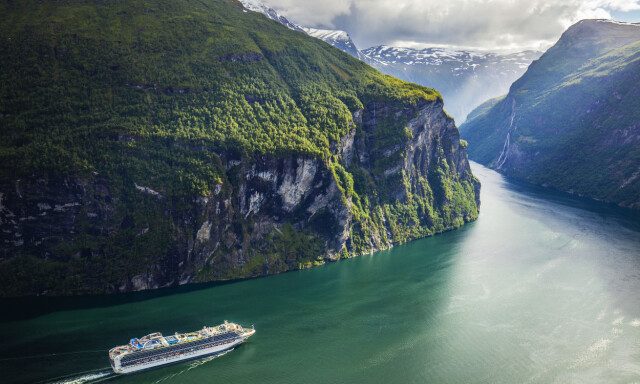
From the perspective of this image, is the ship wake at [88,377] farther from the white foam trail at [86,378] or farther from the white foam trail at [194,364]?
the white foam trail at [194,364]

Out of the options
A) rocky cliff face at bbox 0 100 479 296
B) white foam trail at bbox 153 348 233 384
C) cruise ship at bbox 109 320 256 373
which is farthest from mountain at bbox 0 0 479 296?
white foam trail at bbox 153 348 233 384

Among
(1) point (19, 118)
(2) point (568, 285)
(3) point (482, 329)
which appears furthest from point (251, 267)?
(2) point (568, 285)

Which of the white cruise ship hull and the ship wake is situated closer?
the ship wake

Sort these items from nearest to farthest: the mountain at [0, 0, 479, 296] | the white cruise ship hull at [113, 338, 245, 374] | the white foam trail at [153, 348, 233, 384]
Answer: the white cruise ship hull at [113, 338, 245, 374] → the white foam trail at [153, 348, 233, 384] → the mountain at [0, 0, 479, 296]

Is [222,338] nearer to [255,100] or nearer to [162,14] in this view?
[255,100]

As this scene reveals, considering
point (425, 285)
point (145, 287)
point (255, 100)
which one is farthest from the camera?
point (255, 100)

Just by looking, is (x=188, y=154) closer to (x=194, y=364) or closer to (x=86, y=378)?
(x=194, y=364)

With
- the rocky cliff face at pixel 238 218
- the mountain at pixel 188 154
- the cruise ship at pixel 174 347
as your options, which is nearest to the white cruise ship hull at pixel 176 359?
the cruise ship at pixel 174 347

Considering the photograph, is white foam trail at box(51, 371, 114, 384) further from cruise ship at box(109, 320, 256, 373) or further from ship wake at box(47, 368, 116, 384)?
cruise ship at box(109, 320, 256, 373)
